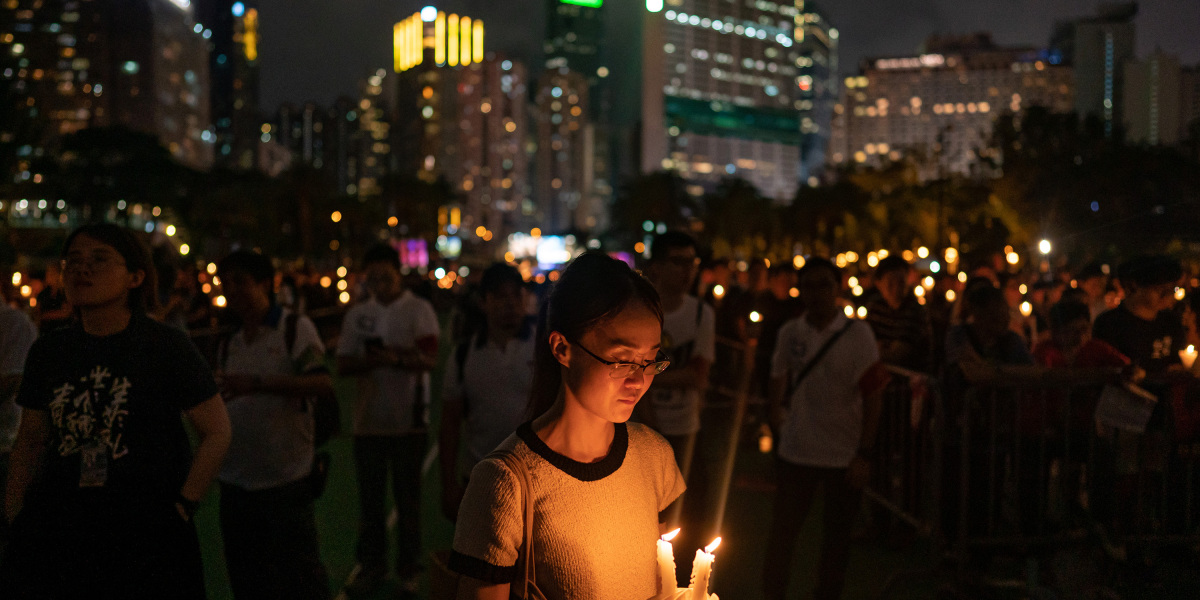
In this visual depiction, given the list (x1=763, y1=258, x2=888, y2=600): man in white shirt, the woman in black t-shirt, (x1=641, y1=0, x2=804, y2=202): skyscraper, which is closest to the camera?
the woman in black t-shirt

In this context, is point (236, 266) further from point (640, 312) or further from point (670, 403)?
point (640, 312)

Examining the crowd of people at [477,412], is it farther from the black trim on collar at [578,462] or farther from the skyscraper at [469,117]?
the skyscraper at [469,117]

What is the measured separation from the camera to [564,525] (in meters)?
2.03

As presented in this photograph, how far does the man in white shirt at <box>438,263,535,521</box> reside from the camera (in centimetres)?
447

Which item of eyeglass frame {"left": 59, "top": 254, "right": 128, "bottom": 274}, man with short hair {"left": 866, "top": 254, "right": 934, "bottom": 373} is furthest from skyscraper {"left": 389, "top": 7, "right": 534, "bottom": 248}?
eyeglass frame {"left": 59, "top": 254, "right": 128, "bottom": 274}

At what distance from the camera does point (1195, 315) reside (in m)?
6.13

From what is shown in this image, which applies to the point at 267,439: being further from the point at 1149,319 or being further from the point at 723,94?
the point at 723,94

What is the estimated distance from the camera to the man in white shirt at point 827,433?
4.76 meters

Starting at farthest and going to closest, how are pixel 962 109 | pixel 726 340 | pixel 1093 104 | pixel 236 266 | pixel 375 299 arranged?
pixel 962 109 < pixel 1093 104 < pixel 726 340 < pixel 375 299 < pixel 236 266

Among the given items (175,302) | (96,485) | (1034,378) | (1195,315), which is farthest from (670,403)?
(175,302)

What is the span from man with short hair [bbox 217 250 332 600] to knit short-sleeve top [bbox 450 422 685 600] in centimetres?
244

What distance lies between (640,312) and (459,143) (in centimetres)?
18414

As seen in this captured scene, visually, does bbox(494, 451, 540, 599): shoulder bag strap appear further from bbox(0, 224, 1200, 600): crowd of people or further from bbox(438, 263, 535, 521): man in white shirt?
bbox(438, 263, 535, 521): man in white shirt

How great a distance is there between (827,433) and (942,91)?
183269 millimetres
